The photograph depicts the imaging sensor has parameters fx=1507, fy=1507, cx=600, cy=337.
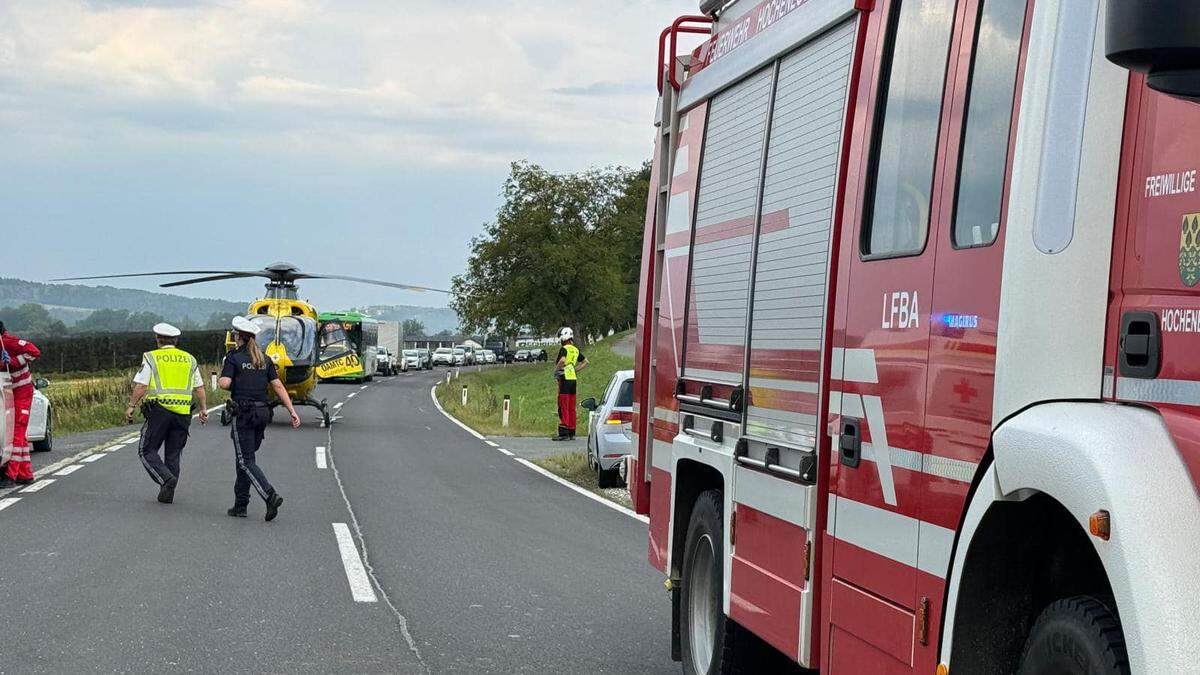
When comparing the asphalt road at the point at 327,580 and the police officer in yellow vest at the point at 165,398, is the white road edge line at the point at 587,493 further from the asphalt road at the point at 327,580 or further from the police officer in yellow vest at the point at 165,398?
the police officer in yellow vest at the point at 165,398

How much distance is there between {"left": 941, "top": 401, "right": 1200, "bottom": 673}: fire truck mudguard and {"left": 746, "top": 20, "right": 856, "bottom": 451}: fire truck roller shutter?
1.40m

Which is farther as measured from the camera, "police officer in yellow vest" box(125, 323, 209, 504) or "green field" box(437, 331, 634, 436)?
"green field" box(437, 331, 634, 436)

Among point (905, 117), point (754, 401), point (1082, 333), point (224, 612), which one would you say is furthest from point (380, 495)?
point (1082, 333)

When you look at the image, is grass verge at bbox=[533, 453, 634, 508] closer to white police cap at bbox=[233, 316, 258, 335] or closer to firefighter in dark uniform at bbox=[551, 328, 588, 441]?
firefighter in dark uniform at bbox=[551, 328, 588, 441]

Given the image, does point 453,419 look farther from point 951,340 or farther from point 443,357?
point 443,357

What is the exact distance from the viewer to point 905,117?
4.61 m

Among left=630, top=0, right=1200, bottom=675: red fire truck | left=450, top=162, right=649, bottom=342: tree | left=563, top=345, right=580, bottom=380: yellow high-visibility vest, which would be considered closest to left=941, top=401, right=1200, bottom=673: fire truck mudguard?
left=630, top=0, right=1200, bottom=675: red fire truck

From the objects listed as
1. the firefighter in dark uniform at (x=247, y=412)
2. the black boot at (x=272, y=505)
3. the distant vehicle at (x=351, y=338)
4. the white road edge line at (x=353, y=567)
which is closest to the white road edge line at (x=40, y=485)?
the firefighter in dark uniform at (x=247, y=412)

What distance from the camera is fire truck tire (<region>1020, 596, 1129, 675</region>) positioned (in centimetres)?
308

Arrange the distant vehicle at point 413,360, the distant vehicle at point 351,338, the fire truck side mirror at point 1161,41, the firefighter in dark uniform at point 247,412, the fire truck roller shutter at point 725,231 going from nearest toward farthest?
the fire truck side mirror at point 1161,41 → the fire truck roller shutter at point 725,231 → the firefighter in dark uniform at point 247,412 → the distant vehicle at point 351,338 → the distant vehicle at point 413,360

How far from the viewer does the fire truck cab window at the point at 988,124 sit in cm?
382

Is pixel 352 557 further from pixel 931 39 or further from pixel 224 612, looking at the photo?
pixel 931 39

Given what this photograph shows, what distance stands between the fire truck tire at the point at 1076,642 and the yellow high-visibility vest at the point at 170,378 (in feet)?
41.7

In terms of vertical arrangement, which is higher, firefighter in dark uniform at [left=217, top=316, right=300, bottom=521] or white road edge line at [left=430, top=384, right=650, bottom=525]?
firefighter in dark uniform at [left=217, top=316, right=300, bottom=521]
